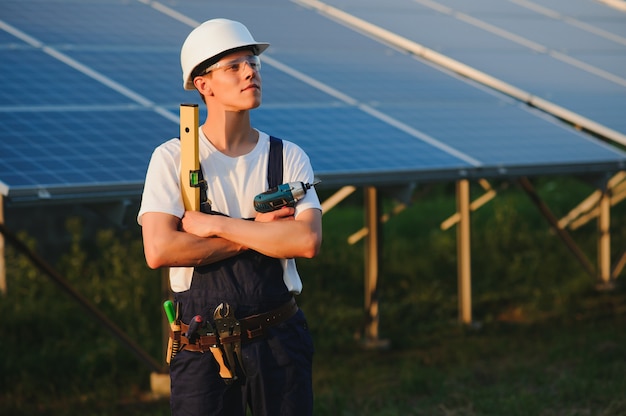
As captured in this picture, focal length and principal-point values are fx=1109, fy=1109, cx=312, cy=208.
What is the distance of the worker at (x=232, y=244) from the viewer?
3305 mm

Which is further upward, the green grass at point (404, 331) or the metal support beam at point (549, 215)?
the metal support beam at point (549, 215)

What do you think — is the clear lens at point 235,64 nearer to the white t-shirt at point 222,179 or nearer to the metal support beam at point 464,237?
the white t-shirt at point 222,179

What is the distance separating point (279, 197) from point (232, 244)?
0.66 ft

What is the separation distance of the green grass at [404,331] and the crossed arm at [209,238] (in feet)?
10.1

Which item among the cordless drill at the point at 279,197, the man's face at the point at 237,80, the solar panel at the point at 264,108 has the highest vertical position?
the solar panel at the point at 264,108

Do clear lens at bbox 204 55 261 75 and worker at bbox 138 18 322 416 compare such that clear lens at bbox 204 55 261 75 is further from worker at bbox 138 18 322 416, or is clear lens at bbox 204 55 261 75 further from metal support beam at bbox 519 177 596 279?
metal support beam at bbox 519 177 596 279


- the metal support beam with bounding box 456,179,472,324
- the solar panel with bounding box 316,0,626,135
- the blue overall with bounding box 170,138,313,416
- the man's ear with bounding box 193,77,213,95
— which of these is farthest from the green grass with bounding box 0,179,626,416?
the man's ear with bounding box 193,77,213,95

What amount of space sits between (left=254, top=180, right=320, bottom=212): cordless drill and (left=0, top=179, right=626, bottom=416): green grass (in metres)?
3.11

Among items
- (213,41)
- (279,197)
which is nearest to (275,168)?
(279,197)

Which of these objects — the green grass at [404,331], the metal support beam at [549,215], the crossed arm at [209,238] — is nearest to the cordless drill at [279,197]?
the crossed arm at [209,238]

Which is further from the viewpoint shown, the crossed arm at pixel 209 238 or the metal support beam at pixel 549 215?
Result: the metal support beam at pixel 549 215

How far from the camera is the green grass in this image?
6809mm

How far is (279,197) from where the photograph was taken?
332cm

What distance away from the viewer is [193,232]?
3322 millimetres
